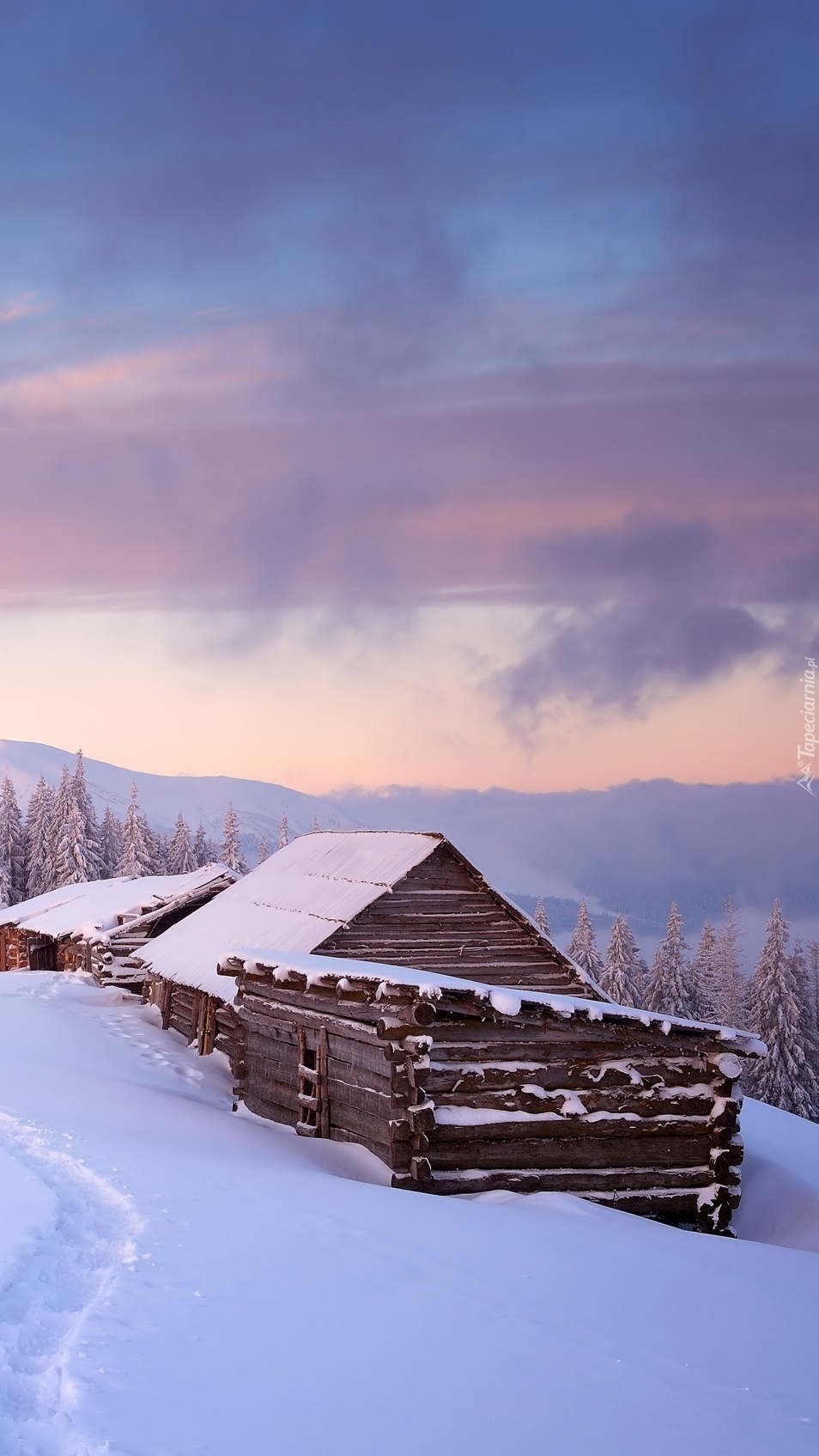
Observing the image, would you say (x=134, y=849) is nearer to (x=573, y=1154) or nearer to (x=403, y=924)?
(x=403, y=924)

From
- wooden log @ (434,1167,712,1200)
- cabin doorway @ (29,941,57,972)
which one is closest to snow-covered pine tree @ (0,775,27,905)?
cabin doorway @ (29,941,57,972)

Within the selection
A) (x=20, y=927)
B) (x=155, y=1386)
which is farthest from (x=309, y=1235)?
(x=20, y=927)

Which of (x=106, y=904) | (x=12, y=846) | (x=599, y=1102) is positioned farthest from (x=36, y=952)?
(x=599, y=1102)

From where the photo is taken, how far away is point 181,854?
75.6 meters

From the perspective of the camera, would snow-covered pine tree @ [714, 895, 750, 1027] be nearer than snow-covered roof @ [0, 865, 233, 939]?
No

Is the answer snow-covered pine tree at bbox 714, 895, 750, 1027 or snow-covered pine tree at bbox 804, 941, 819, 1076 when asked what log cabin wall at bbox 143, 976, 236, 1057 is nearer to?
snow-covered pine tree at bbox 804, 941, 819, 1076

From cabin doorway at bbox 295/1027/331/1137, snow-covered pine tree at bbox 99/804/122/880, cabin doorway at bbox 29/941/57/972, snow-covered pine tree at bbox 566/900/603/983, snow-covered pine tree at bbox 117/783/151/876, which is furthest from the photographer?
snow-covered pine tree at bbox 99/804/122/880

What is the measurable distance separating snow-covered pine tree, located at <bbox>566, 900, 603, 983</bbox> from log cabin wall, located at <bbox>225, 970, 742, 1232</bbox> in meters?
42.0

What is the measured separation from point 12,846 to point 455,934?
201 feet

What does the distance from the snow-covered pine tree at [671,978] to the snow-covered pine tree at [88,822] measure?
119ft

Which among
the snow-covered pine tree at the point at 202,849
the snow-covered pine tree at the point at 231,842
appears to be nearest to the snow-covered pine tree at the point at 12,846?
the snow-covered pine tree at the point at 202,849

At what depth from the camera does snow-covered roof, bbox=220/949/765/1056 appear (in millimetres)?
13000

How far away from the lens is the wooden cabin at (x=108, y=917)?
35531mm

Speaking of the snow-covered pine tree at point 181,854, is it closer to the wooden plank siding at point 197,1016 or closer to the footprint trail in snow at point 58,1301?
the wooden plank siding at point 197,1016
